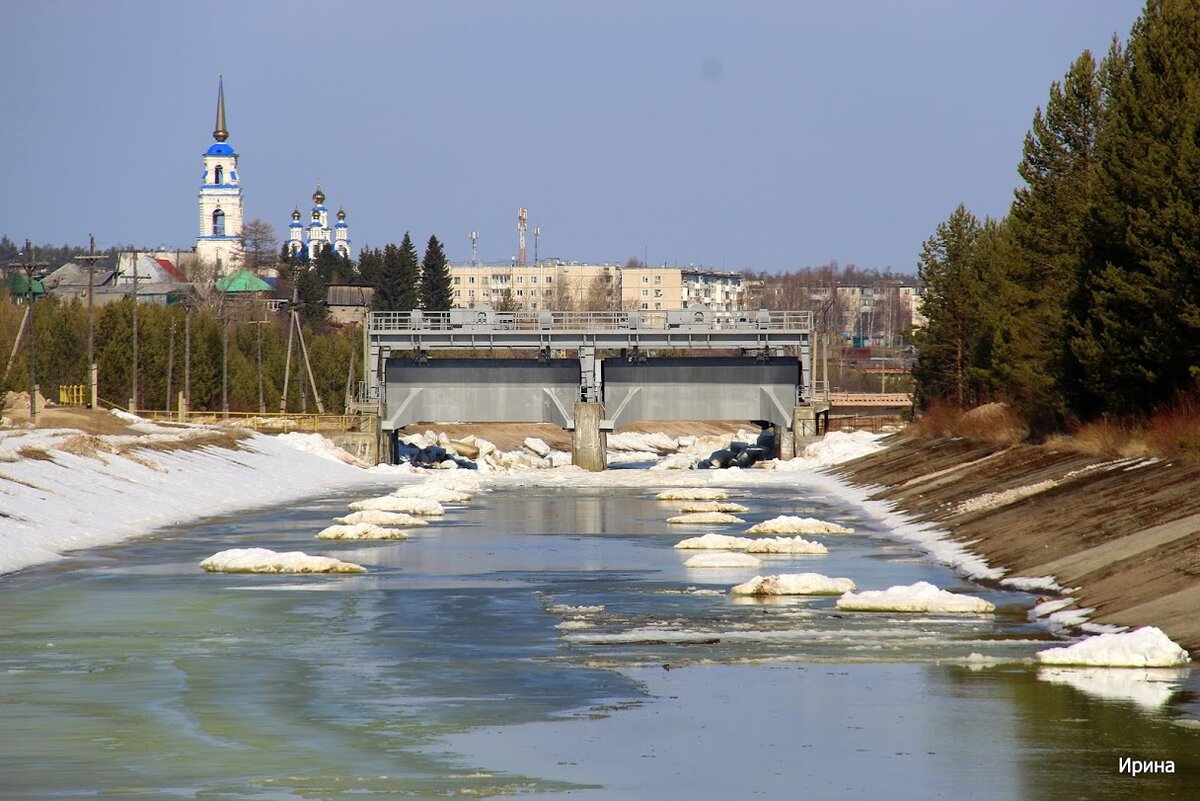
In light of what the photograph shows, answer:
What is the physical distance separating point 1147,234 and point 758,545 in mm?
14292

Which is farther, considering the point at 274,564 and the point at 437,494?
the point at 437,494

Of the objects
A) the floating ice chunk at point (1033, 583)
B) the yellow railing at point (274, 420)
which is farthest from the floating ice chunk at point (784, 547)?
the yellow railing at point (274, 420)

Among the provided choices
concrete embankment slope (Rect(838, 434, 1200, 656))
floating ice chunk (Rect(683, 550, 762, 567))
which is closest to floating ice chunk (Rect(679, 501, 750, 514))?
concrete embankment slope (Rect(838, 434, 1200, 656))

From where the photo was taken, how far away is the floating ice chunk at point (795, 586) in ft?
96.9

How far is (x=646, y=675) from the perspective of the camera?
2117 centimetres

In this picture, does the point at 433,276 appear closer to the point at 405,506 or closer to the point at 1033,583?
the point at 405,506

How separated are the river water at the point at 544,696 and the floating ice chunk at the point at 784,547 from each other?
15.7ft

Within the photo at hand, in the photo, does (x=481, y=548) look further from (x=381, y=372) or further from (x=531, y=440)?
(x=531, y=440)

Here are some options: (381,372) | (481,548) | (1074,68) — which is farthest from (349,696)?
(381,372)

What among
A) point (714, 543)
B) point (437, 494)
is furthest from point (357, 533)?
point (437, 494)

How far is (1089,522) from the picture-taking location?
108 ft

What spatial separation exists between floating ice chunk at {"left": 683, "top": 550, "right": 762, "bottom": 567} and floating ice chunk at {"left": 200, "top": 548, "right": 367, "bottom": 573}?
6647 millimetres

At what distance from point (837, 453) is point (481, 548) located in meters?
46.0

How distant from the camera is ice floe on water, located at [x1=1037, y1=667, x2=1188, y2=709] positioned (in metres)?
18.7
